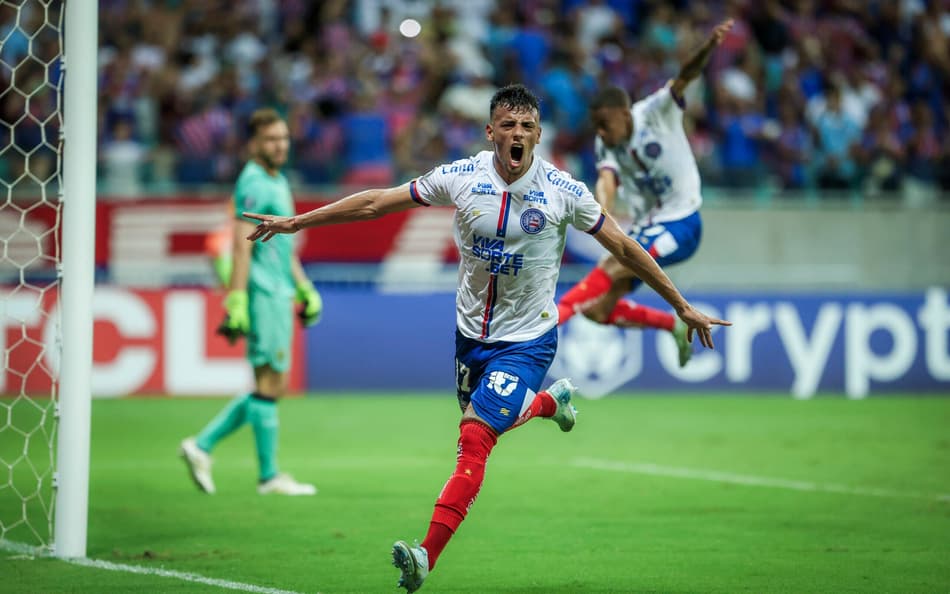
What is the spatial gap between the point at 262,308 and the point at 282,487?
135 cm

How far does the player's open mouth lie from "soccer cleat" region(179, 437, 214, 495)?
4474 mm

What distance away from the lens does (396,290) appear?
58.4 feet

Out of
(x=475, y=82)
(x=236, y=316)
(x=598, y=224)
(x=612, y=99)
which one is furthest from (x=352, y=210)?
(x=475, y=82)

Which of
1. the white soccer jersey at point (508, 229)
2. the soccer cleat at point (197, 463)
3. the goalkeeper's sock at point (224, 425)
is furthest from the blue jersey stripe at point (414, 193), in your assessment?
the soccer cleat at point (197, 463)

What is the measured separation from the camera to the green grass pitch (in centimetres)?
698

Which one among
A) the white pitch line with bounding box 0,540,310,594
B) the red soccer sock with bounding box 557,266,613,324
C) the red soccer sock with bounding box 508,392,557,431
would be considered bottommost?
the white pitch line with bounding box 0,540,310,594

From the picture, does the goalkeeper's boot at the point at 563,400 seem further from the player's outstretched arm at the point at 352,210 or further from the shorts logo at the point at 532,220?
the player's outstretched arm at the point at 352,210

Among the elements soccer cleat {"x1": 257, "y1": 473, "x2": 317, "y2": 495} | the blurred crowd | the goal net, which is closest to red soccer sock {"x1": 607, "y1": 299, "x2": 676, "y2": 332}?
soccer cleat {"x1": 257, "y1": 473, "x2": 317, "y2": 495}

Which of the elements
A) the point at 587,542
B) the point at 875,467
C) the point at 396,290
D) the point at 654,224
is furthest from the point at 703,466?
the point at 396,290

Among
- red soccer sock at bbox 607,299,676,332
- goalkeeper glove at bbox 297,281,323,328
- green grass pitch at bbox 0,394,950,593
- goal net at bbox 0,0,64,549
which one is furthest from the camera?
goal net at bbox 0,0,64,549

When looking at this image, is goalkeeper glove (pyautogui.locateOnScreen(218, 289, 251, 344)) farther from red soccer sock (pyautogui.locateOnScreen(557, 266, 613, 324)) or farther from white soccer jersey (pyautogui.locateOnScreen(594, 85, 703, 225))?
white soccer jersey (pyautogui.locateOnScreen(594, 85, 703, 225))

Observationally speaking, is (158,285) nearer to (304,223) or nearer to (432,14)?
(432,14)

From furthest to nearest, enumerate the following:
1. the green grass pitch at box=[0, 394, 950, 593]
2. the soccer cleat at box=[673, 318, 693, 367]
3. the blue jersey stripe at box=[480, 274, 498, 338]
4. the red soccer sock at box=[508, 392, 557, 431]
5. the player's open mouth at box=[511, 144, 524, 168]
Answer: the soccer cleat at box=[673, 318, 693, 367]
the red soccer sock at box=[508, 392, 557, 431]
the green grass pitch at box=[0, 394, 950, 593]
the blue jersey stripe at box=[480, 274, 498, 338]
the player's open mouth at box=[511, 144, 524, 168]

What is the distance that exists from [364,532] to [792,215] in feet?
40.9
